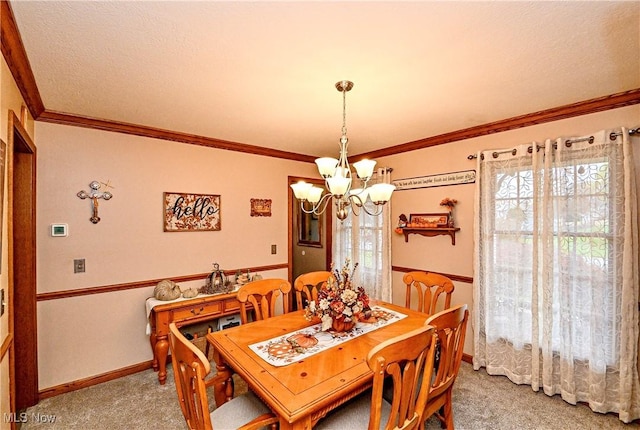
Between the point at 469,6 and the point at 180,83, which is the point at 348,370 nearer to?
the point at 469,6

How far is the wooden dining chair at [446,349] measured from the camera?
5.20ft

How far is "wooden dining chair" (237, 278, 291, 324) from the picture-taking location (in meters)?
2.34

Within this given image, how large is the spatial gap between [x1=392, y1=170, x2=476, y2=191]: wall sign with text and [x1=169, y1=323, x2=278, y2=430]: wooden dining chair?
274 centimetres

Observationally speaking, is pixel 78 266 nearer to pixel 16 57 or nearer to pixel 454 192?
pixel 16 57

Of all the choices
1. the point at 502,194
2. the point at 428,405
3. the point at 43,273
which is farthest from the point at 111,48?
the point at 502,194

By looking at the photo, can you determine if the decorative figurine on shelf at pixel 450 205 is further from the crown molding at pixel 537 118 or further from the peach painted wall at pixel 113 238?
the peach painted wall at pixel 113 238

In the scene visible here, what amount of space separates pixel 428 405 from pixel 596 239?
186 centimetres

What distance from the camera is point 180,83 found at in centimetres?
200

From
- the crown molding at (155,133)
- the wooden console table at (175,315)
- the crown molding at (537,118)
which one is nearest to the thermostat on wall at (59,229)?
the crown molding at (155,133)

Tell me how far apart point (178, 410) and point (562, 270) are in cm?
330

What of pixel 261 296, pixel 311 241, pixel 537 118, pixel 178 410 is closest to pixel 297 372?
pixel 261 296

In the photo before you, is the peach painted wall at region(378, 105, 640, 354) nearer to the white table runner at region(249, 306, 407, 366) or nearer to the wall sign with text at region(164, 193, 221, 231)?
the white table runner at region(249, 306, 407, 366)

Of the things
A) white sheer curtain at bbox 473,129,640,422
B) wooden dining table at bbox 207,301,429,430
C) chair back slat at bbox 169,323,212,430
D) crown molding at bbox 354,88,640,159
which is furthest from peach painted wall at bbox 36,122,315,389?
white sheer curtain at bbox 473,129,640,422

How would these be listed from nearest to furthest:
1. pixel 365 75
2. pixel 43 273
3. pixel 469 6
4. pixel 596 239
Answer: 1. pixel 469 6
2. pixel 365 75
3. pixel 596 239
4. pixel 43 273
